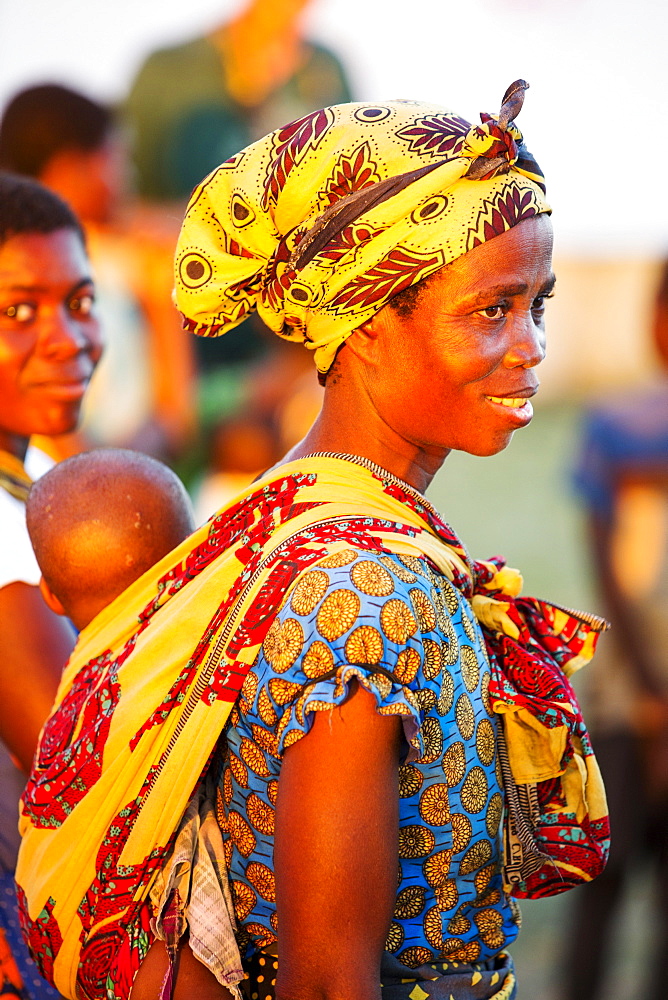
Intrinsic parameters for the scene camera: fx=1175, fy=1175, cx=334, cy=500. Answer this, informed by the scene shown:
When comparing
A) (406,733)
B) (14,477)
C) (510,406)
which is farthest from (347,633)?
(14,477)

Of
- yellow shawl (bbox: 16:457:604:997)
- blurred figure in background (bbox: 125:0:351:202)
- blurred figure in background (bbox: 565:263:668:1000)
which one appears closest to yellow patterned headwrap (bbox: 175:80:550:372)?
yellow shawl (bbox: 16:457:604:997)

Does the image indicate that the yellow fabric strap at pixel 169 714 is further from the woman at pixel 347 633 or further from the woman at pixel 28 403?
the woman at pixel 28 403

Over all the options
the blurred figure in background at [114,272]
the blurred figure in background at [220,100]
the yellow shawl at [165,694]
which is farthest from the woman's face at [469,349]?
the blurred figure in background at [220,100]

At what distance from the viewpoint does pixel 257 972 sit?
5.85 feet

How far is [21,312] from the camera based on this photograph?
8.39ft

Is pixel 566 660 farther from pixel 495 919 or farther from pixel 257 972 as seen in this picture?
pixel 257 972

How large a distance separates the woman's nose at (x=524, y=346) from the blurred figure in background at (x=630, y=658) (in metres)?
2.61

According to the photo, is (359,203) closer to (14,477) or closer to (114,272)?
(14,477)

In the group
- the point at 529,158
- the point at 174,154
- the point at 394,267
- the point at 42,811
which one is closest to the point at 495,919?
the point at 42,811

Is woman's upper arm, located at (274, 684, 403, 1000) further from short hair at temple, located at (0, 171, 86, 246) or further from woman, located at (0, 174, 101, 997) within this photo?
A: short hair at temple, located at (0, 171, 86, 246)

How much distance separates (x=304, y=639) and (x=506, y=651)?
467 mm

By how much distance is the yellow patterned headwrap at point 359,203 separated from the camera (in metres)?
1.76

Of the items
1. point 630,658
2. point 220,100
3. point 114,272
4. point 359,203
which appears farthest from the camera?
point 220,100

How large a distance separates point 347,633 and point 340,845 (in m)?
0.27
